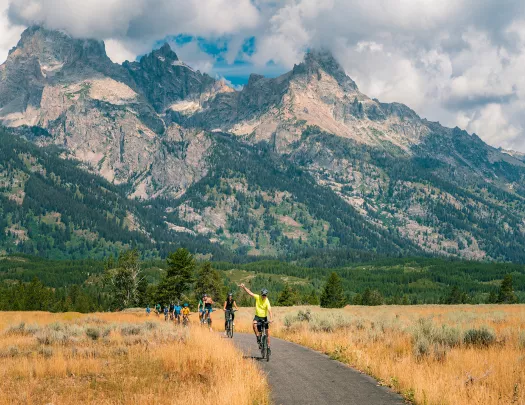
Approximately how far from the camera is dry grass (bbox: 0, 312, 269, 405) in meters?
13.0

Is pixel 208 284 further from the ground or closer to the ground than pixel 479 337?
closer to the ground

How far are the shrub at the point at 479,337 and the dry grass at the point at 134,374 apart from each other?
406 inches

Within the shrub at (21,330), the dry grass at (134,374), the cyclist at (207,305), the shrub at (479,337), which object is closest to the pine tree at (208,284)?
the cyclist at (207,305)

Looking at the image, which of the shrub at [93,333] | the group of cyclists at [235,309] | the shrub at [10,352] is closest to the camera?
the group of cyclists at [235,309]

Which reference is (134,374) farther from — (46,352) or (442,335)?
(442,335)

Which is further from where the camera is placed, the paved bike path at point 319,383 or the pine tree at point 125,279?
the pine tree at point 125,279

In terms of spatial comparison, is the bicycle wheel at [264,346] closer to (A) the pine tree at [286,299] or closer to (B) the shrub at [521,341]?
(B) the shrub at [521,341]

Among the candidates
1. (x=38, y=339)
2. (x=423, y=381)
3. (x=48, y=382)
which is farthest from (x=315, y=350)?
(x=38, y=339)

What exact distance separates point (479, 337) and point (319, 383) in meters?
9.71

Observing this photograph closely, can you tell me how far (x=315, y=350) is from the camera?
2409 centimetres

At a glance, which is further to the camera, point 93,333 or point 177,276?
point 177,276

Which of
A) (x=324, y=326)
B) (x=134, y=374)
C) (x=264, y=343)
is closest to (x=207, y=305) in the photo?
(x=324, y=326)

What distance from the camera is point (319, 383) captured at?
15.1m

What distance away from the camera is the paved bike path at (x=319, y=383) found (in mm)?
12906
